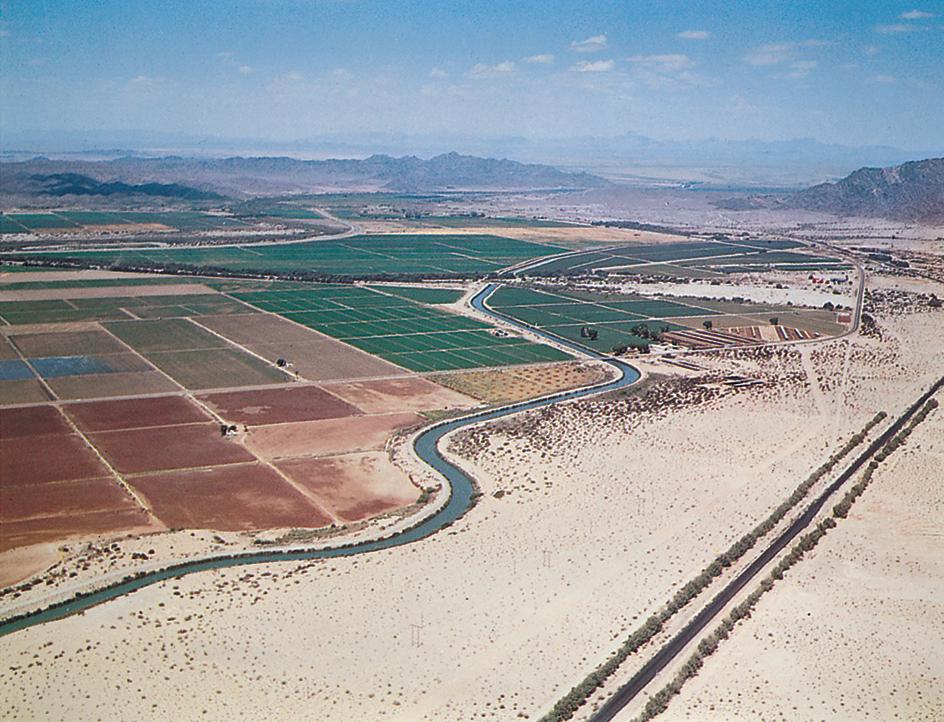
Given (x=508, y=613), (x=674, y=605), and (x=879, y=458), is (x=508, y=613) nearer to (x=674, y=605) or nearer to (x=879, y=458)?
(x=674, y=605)

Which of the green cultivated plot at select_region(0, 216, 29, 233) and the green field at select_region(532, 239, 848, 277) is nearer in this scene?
the green field at select_region(532, 239, 848, 277)

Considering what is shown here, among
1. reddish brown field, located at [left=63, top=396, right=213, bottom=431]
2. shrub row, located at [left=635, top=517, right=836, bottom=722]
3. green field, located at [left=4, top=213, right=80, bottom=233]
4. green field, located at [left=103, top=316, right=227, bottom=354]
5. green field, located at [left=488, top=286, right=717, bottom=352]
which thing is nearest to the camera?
shrub row, located at [left=635, top=517, right=836, bottom=722]

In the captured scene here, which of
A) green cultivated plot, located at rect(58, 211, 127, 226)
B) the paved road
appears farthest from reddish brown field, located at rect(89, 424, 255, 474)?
green cultivated plot, located at rect(58, 211, 127, 226)

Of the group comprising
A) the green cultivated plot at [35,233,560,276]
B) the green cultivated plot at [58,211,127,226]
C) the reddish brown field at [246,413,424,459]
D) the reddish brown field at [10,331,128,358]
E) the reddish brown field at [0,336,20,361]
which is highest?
the green cultivated plot at [58,211,127,226]

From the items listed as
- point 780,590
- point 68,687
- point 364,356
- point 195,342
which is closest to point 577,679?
point 780,590

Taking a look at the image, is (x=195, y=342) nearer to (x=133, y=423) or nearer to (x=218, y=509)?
(x=133, y=423)

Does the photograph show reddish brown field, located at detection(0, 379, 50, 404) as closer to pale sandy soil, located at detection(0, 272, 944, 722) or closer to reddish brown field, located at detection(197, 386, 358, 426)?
reddish brown field, located at detection(197, 386, 358, 426)

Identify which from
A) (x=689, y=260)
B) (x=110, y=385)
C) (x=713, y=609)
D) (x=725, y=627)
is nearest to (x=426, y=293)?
(x=110, y=385)
